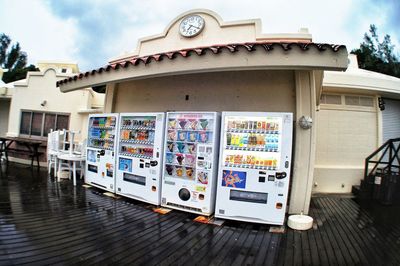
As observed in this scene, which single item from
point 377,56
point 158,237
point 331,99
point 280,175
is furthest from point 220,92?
point 377,56

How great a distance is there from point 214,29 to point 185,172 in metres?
3.61

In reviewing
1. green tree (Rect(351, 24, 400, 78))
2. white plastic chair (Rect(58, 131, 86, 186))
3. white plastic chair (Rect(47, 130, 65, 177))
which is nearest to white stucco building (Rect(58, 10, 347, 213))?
white plastic chair (Rect(58, 131, 86, 186))

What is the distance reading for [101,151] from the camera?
555 centimetres

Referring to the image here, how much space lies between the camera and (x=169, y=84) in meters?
5.60

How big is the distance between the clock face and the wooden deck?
4.26 meters

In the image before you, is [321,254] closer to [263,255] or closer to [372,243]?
[263,255]

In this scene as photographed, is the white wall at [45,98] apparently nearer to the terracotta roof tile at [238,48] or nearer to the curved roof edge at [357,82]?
the terracotta roof tile at [238,48]

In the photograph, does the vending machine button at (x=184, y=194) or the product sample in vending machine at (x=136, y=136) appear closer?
the vending machine button at (x=184, y=194)

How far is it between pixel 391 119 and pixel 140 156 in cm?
790

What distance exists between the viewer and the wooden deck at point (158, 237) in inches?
109

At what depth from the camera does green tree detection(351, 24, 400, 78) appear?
60.5 ft

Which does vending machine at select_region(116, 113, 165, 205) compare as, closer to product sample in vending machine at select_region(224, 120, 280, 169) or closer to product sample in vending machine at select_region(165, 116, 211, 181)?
product sample in vending machine at select_region(165, 116, 211, 181)

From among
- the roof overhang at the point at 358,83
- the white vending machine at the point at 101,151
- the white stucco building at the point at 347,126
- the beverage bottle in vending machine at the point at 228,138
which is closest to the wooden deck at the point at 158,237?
the white vending machine at the point at 101,151

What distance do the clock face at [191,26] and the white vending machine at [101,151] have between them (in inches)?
108
